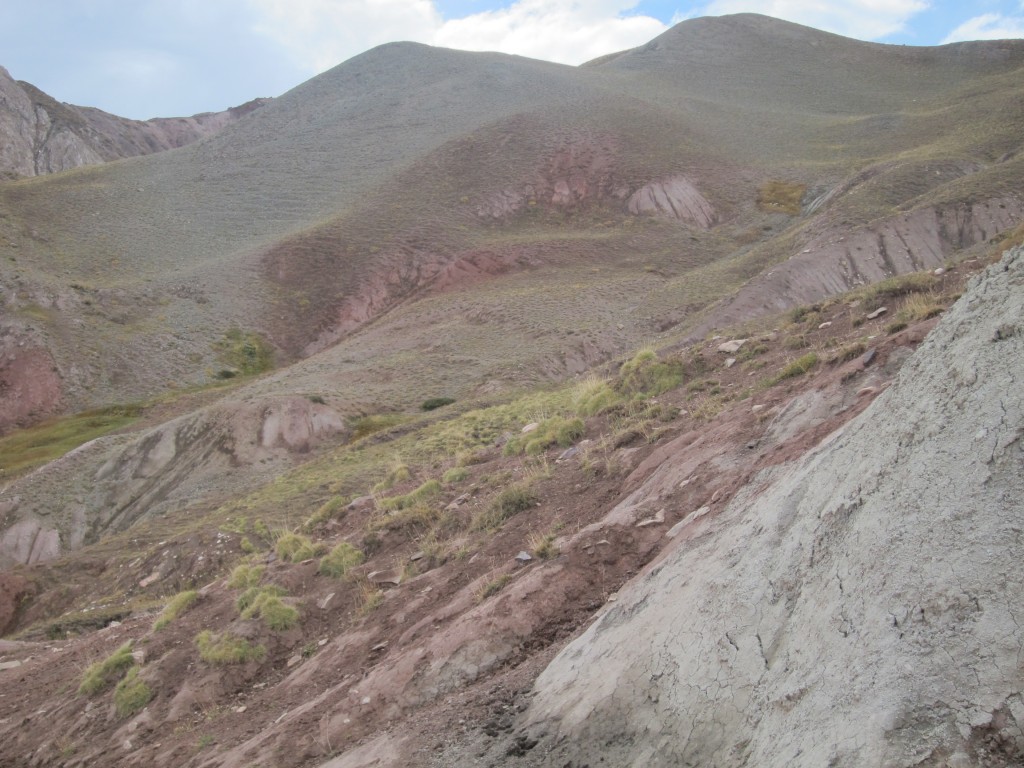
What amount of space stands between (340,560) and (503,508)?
111 inches

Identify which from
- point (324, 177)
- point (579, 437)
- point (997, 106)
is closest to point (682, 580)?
point (579, 437)

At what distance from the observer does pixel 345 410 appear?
34.1m

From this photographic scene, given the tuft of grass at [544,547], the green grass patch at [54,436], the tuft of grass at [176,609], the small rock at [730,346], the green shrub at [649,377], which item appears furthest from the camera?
the green grass patch at [54,436]

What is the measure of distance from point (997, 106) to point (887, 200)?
1318 inches

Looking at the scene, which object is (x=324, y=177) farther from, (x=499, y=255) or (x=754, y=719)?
(x=754, y=719)

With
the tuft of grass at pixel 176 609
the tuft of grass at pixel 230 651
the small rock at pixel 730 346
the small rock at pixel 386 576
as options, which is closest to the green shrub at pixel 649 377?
the small rock at pixel 730 346

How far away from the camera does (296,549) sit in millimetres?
13531

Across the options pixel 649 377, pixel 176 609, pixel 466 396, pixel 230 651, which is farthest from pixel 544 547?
pixel 466 396

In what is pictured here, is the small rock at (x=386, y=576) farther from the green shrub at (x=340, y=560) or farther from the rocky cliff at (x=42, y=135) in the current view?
the rocky cliff at (x=42, y=135)

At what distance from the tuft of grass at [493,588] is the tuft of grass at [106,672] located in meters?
5.92

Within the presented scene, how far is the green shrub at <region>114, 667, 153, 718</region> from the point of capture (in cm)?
1052

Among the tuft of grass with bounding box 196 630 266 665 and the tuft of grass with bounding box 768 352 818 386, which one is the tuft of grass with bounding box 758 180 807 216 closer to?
the tuft of grass with bounding box 768 352 818 386

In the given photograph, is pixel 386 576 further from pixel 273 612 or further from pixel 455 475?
pixel 455 475

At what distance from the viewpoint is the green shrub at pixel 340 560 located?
12.2m
